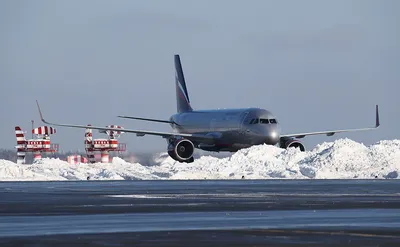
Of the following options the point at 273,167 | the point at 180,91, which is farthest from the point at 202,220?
the point at 180,91

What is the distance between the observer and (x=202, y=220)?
64.3 ft

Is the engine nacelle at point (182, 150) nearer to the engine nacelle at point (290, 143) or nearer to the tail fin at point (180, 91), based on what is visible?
the engine nacelle at point (290, 143)

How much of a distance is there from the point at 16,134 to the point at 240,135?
16157 mm

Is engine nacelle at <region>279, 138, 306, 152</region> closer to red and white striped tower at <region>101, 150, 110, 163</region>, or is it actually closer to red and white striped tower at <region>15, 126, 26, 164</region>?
red and white striped tower at <region>101, 150, 110, 163</region>

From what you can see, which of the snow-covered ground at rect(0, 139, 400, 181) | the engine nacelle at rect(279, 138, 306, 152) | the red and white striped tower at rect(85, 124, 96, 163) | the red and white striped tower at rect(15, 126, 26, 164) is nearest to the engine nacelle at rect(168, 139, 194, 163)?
the snow-covered ground at rect(0, 139, 400, 181)

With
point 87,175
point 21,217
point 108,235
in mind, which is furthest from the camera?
point 87,175

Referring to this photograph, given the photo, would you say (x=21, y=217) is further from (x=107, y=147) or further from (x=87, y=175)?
(x=107, y=147)

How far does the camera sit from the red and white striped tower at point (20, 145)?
73.5 meters

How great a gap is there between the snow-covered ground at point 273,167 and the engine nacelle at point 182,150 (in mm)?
5641

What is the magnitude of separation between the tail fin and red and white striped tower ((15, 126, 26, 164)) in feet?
41.6

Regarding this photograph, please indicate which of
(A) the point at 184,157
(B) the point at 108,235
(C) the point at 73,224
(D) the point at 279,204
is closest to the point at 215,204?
(D) the point at 279,204

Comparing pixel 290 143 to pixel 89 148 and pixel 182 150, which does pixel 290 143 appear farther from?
pixel 89 148

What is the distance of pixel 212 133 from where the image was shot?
71.4 meters

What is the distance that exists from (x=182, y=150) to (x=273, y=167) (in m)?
12.1
